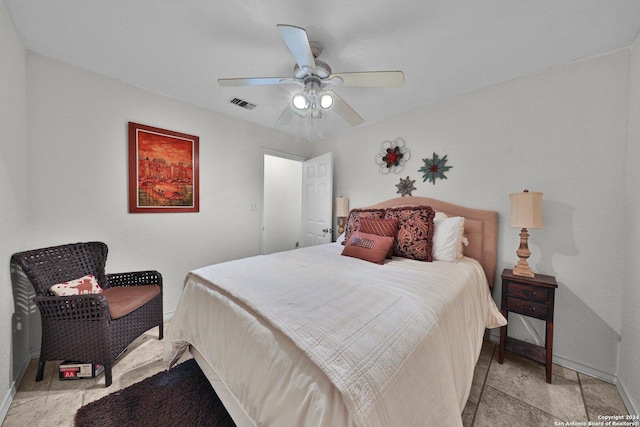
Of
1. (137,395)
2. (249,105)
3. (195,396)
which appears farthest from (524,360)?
(249,105)

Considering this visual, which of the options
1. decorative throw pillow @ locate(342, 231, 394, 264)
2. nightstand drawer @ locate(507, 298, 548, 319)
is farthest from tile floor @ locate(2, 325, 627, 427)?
decorative throw pillow @ locate(342, 231, 394, 264)

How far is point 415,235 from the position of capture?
215 cm

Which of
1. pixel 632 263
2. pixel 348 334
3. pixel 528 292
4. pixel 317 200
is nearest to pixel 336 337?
pixel 348 334

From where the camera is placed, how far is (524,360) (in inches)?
75.9

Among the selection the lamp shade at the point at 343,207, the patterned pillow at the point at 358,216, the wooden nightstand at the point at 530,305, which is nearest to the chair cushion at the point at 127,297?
the patterned pillow at the point at 358,216

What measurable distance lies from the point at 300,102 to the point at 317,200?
191 cm

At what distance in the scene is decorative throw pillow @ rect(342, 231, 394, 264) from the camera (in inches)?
80.6

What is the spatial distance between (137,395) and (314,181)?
3010 millimetres

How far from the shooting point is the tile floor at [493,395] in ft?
4.57

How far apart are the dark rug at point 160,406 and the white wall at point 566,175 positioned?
8.43ft

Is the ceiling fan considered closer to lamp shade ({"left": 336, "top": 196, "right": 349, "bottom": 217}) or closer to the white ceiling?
the white ceiling

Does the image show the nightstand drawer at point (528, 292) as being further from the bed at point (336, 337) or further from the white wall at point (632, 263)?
the white wall at point (632, 263)

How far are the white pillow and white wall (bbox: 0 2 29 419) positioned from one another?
3.15 metres

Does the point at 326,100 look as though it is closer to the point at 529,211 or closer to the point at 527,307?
the point at 529,211
